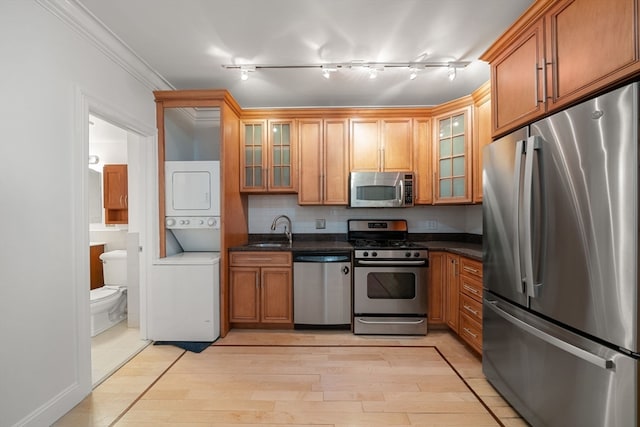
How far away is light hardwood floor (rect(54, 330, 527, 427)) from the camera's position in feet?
5.79

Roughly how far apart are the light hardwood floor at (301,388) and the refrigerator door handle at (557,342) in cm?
61

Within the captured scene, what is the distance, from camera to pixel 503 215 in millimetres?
1829

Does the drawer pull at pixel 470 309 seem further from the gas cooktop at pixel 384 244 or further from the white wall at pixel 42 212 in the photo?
the white wall at pixel 42 212

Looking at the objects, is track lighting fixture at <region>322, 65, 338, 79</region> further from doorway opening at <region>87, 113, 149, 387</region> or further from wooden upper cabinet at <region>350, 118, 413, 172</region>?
doorway opening at <region>87, 113, 149, 387</region>

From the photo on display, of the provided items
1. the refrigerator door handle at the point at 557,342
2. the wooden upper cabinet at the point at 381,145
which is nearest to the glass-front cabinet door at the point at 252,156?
the wooden upper cabinet at the point at 381,145

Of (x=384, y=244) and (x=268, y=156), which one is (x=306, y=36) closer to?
(x=268, y=156)

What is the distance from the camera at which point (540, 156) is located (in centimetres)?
152

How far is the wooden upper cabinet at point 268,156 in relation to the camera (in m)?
3.37

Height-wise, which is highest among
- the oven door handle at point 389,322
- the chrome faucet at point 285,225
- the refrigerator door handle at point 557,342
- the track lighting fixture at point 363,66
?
the track lighting fixture at point 363,66

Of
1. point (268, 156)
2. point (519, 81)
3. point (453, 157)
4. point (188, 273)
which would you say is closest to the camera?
point (519, 81)

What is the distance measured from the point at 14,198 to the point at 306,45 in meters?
2.17

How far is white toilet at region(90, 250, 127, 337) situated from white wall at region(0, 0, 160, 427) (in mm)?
1191

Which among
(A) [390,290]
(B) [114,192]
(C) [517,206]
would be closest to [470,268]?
(A) [390,290]

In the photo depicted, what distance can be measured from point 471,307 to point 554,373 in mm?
1090
